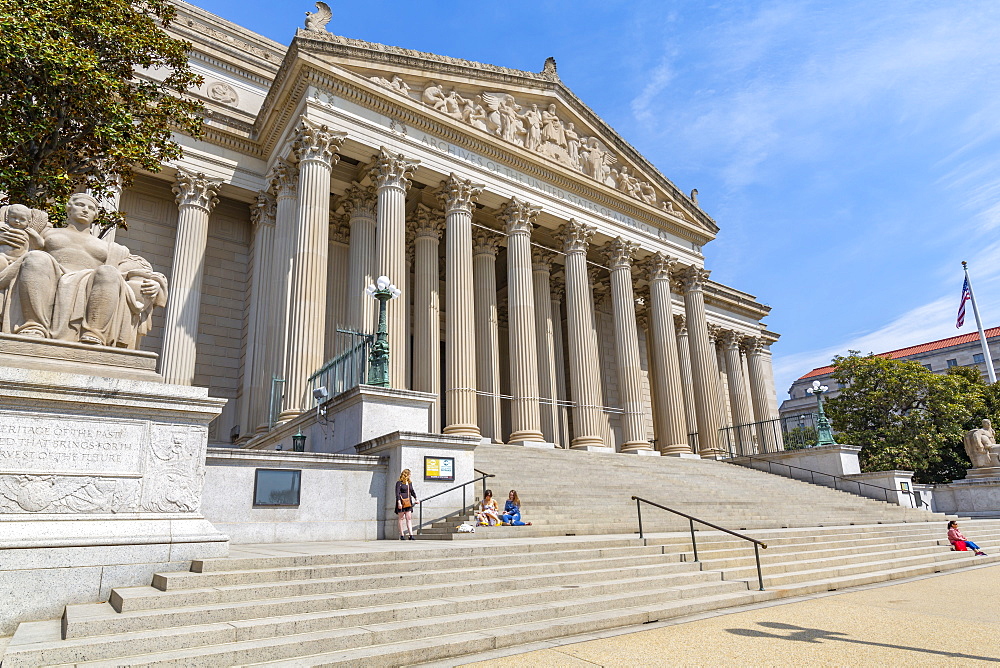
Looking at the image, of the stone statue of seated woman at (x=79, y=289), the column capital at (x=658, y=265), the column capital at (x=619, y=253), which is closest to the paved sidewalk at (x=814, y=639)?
the stone statue of seated woman at (x=79, y=289)

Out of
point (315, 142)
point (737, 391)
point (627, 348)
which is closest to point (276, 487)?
point (315, 142)

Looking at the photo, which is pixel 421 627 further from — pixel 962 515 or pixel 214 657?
pixel 962 515

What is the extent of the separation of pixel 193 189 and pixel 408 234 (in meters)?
8.87

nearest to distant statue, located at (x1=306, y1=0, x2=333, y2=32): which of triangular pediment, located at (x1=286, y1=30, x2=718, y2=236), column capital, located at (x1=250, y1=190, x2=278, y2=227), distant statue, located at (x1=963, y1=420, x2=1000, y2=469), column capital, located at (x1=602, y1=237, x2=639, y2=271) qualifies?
triangular pediment, located at (x1=286, y1=30, x2=718, y2=236)

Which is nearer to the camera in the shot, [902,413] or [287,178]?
[287,178]

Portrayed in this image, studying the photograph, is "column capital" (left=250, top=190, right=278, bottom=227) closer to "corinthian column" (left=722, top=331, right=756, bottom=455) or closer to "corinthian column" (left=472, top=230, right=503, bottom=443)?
"corinthian column" (left=472, top=230, right=503, bottom=443)

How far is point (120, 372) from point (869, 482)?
26361 millimetres

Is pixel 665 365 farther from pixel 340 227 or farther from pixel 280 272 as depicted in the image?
pixel 280 272

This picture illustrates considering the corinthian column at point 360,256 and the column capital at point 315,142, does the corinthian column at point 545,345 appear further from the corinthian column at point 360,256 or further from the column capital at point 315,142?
the column capital at point 315,142

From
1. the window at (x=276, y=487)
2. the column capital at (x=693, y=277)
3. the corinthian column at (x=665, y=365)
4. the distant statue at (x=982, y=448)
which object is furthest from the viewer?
the column capital at (x=693, y=277)

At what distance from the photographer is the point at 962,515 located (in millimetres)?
27141

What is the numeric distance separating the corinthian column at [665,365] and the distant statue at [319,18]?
19119 millimetres

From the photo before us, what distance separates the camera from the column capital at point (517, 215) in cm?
2630

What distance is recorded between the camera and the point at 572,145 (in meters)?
30.0
